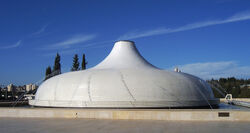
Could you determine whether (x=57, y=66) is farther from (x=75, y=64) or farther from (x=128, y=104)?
(x=128, y=104)

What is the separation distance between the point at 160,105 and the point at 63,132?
856 centimetres

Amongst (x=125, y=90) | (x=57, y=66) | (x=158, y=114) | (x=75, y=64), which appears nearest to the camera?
(x=158, y=114)

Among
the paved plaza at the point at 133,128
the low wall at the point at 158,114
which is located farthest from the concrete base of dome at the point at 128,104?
the paved plaza at the point at 133,128

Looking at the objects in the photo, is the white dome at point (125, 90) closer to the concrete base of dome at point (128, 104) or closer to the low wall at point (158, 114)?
the concrete base of dome at point (128, 104)

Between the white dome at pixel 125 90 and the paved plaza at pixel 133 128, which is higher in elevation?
the white dome at pixel 125 90

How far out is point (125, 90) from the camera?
17.5 m

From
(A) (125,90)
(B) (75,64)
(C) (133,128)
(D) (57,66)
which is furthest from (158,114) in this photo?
(B) (75,64)

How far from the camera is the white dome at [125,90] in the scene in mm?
17234

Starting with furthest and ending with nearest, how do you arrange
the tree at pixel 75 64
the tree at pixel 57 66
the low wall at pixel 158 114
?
the tree at pixel 75 64 → the tree at pixel 57 66 → the low wall at pixel 158 114

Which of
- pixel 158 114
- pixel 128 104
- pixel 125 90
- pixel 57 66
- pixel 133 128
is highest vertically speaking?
pixel 57 66

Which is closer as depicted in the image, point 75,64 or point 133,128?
point 133,128

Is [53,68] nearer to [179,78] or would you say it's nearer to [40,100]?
[40,100]

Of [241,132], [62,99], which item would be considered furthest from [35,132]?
[62,99]

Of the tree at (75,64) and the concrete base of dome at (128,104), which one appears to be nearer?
the concrete base of dome at (128,104)
